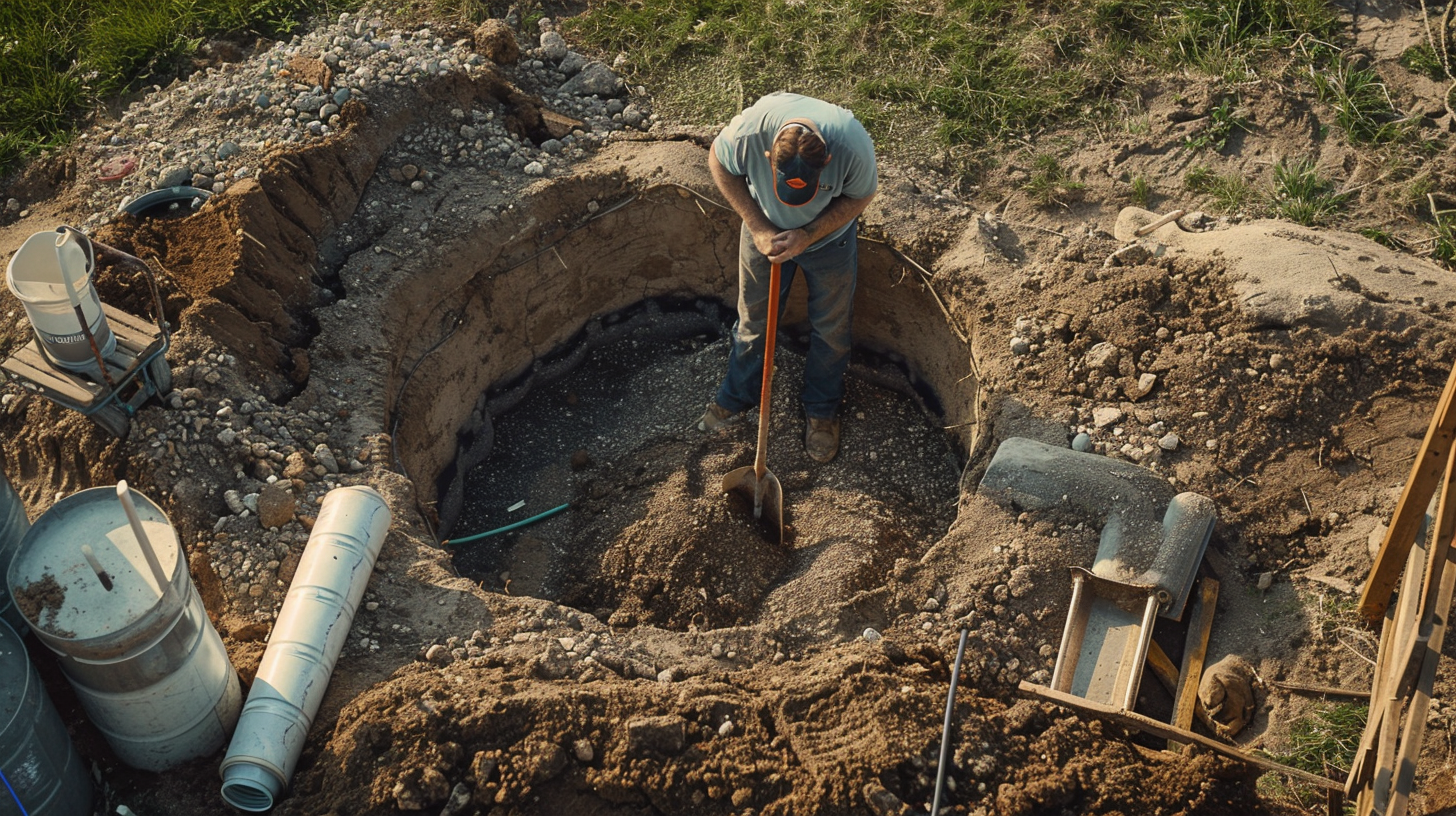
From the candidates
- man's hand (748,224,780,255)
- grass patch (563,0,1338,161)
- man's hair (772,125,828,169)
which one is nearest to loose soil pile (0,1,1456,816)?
grass patch (563,0,1338,161)

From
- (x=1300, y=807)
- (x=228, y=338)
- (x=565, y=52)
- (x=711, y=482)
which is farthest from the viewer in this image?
(x=565, y=52)

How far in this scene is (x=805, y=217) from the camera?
15.3 ft

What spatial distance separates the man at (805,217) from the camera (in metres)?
4.42

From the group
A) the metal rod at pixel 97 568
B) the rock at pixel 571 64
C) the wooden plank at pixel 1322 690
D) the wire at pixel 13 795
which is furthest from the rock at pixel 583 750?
the rock at pixel 571 64

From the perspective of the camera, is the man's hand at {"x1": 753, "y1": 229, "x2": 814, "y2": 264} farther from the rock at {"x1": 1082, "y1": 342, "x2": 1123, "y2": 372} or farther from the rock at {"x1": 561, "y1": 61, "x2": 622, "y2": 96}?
the rock at {"x1": 561, "y1": 61, "x2": 622, "y2": 96}

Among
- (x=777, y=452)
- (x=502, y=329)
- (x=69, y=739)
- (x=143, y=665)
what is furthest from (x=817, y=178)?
(x=69, y=739)

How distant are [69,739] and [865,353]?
4147 mm

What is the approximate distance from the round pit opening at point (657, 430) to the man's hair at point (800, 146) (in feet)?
4.58

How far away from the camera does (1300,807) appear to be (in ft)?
12.2

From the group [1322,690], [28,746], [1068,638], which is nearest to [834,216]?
[1068,638]

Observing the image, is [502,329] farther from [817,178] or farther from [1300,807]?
[1300,807]

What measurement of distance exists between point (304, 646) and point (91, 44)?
4.67m

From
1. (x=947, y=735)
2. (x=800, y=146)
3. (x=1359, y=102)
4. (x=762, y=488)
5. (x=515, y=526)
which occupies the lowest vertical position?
(x=515, y=526)

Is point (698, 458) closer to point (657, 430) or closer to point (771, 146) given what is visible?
point (657, 430)
